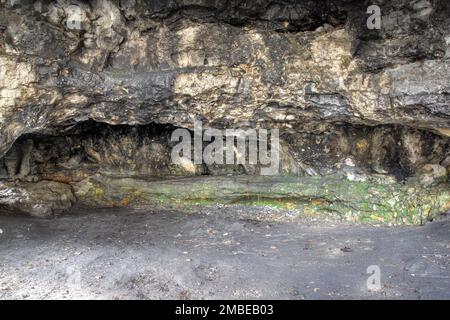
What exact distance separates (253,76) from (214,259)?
2697 millimetres

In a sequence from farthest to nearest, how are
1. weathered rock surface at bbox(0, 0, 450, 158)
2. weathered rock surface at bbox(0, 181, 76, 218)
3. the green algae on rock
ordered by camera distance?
weathered rock surface at bbox(0, 181, 76, 218) → the green algae on rock → weathered rock surface at bbox(0, 0, 450, 158)

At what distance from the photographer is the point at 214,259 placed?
5809 mm

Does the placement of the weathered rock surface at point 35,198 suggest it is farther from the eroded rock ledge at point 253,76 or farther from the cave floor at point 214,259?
the cave floor at point 214,259

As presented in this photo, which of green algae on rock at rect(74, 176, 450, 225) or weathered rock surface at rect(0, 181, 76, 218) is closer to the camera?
green algae on rock at rect(74, 176, 450, 225)

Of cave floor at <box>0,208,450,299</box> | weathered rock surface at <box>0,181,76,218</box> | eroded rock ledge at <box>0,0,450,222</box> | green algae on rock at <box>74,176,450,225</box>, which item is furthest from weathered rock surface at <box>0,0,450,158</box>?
weathered rock surface at <box>0,181,76,218</box>

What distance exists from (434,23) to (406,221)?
10.3ft

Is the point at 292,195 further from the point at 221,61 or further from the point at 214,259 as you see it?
the point at 221,61

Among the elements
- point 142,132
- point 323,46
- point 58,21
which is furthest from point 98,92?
point 323,46

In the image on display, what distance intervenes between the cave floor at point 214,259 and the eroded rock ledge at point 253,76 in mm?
973

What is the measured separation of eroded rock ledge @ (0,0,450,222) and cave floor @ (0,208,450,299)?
0.97 m

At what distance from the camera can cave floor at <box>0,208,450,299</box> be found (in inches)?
196

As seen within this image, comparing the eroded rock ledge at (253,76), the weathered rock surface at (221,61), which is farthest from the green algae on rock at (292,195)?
the weathered rock surface at (221,61)

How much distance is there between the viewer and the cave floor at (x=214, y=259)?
4.97 meters

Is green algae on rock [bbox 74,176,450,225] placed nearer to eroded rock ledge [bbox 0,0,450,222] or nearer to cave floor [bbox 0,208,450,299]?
eroded rock ledge [bbox 0,0,450,222]
